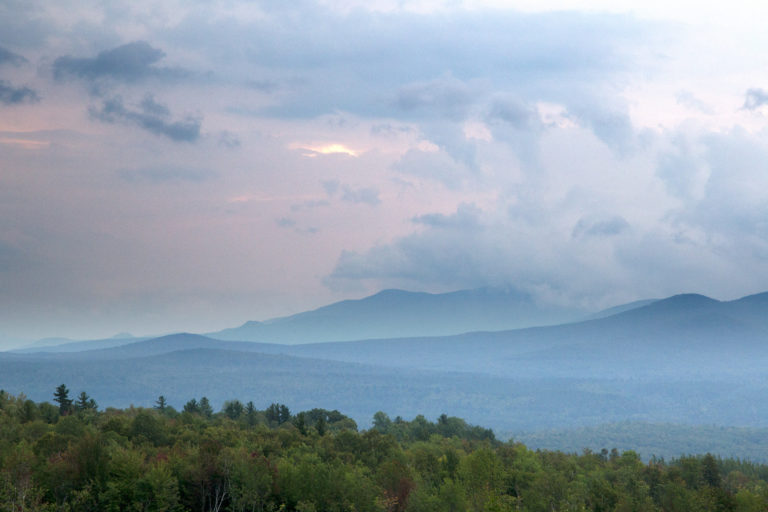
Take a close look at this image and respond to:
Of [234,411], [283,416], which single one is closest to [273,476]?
[283,416]

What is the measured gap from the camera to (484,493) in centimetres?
7656

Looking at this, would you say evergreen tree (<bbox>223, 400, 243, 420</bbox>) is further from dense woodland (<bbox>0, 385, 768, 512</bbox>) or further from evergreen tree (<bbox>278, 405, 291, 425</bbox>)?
dense woodland (<bbox>0, 385, 768, 512</bbox>)

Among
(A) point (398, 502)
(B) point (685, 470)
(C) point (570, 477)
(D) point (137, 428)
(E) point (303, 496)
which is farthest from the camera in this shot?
(B) point (685, 470)

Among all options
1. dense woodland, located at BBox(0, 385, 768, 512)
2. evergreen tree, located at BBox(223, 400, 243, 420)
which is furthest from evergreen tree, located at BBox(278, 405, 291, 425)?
dense woodland, located at BBox(0, 385, 768, 512)

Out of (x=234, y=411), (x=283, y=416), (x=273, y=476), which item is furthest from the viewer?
(x=234, y=411)

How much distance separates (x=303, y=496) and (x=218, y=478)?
8.35 m

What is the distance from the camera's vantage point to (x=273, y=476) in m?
70.7

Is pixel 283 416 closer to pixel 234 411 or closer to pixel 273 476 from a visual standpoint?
pixel 234 411

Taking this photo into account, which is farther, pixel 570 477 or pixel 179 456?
pixel 570 477

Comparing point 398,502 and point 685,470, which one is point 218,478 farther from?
point 685,470

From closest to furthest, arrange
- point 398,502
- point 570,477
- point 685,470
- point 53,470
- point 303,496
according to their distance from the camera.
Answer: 1. point 53,470
2. point 303,496
3. point 398,502
4. point 570,477
5. point 685,470

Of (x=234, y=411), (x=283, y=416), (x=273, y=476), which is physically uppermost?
(x=273, y=476)

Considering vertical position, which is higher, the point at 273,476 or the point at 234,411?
the point at 273,476

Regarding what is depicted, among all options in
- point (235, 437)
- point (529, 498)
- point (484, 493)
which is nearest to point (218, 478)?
point (235, 437)
